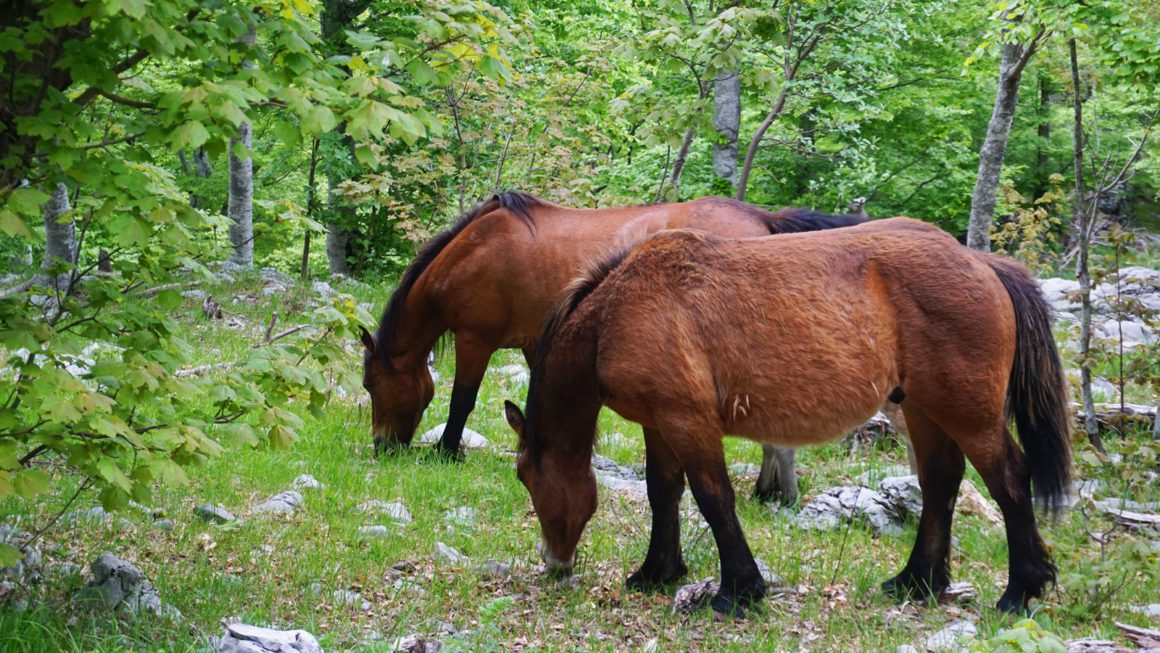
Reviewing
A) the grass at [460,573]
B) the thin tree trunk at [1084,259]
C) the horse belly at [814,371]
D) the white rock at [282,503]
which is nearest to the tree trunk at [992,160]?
the thin tree trunk at [1084,259]

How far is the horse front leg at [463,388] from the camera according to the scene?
29.0 feet

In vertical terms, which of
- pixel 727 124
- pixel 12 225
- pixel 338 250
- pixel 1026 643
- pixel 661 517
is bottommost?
pixel 338 250

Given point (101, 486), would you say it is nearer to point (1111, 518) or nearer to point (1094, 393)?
point (1111, 518)

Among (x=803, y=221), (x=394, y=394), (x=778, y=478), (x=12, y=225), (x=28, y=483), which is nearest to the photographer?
(x=12, y=225)

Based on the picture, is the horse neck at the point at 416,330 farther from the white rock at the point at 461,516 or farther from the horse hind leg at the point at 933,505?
the horse hind leg at the point at 933,505

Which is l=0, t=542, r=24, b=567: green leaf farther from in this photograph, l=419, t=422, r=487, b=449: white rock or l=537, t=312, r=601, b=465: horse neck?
l=419, t=422, r=487, b=449: white rock

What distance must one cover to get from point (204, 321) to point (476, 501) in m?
6.91

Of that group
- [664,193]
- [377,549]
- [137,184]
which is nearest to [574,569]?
[377,549]

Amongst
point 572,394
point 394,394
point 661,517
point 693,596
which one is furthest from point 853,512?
point 394,394

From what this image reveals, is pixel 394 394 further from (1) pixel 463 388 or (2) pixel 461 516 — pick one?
(2) pixel 461 516

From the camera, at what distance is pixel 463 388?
8914mm

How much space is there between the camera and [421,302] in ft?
29.7

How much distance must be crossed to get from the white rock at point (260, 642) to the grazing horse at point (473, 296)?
185 inches

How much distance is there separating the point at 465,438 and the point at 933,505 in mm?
4829
